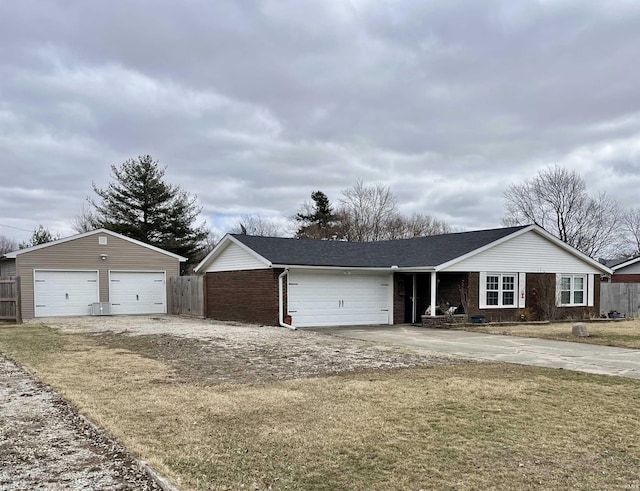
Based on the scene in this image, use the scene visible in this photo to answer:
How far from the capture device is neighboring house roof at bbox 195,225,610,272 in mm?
19344

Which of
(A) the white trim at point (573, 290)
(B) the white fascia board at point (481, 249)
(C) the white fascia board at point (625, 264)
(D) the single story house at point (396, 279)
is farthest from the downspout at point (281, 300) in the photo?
(C) the white fascia board at point (625, 264)

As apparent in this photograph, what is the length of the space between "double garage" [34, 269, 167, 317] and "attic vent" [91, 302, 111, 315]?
95 millimetres

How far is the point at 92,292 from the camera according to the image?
2411 cm

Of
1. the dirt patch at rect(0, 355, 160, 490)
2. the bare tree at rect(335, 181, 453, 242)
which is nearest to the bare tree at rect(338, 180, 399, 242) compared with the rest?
the bare tree at rect(335, 181, 453, 242)

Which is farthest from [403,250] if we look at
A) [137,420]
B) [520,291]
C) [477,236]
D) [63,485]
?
[63,485]

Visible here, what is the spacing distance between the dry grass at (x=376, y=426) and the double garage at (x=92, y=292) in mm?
15198

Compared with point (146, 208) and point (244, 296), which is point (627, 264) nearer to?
point (244, 296)

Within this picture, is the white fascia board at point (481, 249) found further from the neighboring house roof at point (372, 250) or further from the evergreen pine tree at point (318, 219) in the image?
the evergreen pine tree at point (318, 219)

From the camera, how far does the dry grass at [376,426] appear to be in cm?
440

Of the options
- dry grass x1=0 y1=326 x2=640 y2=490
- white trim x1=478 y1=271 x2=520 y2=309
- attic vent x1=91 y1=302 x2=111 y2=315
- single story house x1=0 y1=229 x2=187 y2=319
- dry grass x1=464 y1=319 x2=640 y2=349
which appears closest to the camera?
dry grass x1=0 y1=326 x2=640 y2=490

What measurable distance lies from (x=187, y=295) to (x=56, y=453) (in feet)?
66.1

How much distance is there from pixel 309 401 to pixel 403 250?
55.7 ft

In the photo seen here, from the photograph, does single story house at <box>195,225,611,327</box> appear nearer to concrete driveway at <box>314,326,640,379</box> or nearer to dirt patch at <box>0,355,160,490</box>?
concrete driveway at <box>314,326,640,379</box>

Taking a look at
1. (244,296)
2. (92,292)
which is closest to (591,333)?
(244,296)
